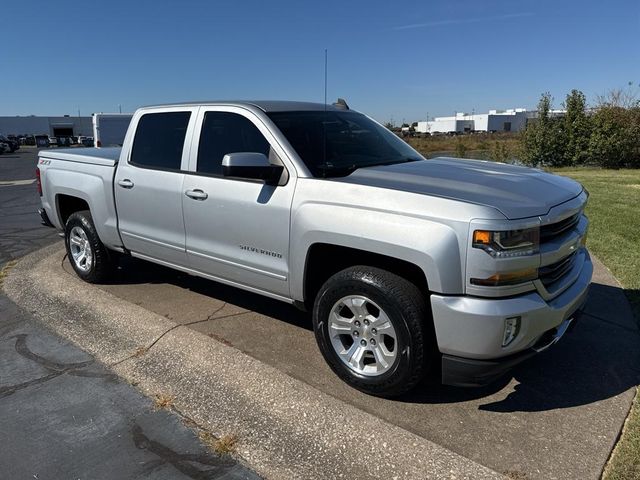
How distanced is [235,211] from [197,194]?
1.58 feet

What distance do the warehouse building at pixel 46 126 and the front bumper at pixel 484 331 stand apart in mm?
95068

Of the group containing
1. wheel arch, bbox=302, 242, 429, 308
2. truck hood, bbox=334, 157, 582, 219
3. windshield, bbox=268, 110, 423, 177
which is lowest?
wheel arch, bbox=302, 242, 429, 308

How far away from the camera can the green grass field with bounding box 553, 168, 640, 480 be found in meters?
2.77

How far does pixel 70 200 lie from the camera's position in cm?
615

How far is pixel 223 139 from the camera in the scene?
4.35 meters

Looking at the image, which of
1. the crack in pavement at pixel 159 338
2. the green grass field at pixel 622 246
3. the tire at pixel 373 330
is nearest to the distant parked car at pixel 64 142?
the green grass field at pixel 622 246

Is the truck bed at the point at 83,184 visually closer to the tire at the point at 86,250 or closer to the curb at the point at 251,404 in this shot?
the tire at the point at 86,250

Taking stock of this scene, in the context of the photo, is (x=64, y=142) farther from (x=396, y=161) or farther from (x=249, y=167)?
(x=249, y=167)

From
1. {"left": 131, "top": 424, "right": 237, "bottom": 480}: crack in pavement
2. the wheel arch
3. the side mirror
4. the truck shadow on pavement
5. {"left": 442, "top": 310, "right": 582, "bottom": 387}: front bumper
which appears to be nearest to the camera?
{"left": 131, "top": 424, "right": 237, "bottom": 480}: crack in pavement

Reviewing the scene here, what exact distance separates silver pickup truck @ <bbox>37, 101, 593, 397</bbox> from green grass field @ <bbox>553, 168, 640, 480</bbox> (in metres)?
0.66

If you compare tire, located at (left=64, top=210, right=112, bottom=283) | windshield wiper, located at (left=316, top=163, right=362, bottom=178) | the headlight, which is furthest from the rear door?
the headlight

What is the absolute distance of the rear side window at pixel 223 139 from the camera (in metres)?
4.11

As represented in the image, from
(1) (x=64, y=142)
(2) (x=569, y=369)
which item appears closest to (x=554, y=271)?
(2) (x=569, y=369)

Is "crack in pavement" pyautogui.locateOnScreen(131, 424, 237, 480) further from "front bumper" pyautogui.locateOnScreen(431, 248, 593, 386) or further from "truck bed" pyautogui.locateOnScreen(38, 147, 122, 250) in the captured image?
"truck bed" pyautogui.locateOnScreen(38, 147, 122, 250)
